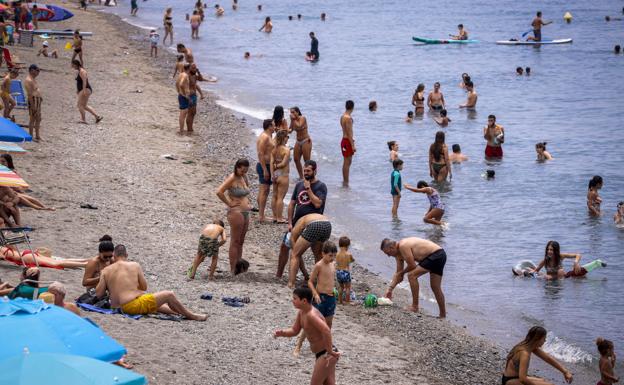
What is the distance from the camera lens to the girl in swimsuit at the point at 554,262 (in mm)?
14555

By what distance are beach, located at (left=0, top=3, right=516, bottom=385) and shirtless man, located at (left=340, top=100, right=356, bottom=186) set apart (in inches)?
88.7

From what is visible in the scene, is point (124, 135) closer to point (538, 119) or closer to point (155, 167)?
point (155, 167)

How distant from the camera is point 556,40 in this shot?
160ft

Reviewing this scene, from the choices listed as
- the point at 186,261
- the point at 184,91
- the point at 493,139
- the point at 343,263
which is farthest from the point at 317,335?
the point at 493,139

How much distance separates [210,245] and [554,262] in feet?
18.4

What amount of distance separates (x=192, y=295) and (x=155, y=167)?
7839 millimetres

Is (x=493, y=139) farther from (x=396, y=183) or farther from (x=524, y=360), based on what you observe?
(x=524, y=360)

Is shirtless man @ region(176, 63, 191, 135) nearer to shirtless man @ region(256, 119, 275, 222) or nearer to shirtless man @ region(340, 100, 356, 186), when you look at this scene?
shirtless man @ region(340, 100, 356, 186)

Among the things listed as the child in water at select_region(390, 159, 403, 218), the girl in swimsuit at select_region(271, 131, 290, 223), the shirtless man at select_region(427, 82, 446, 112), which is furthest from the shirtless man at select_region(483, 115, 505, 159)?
the girl in swimsuit at select_region(271, 131, 290, 223)

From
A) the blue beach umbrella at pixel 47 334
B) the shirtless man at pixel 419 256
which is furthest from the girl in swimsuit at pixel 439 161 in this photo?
the blue beach umbrella at pixel 47 334

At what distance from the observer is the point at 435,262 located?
1234 centimetres

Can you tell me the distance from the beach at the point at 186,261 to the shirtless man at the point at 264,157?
47 centimetres

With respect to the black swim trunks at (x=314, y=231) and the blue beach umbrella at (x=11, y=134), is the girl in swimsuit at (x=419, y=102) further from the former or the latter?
the black swim trunks at (x=314, y=231)

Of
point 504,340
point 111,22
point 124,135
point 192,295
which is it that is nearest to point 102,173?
point 124,135
